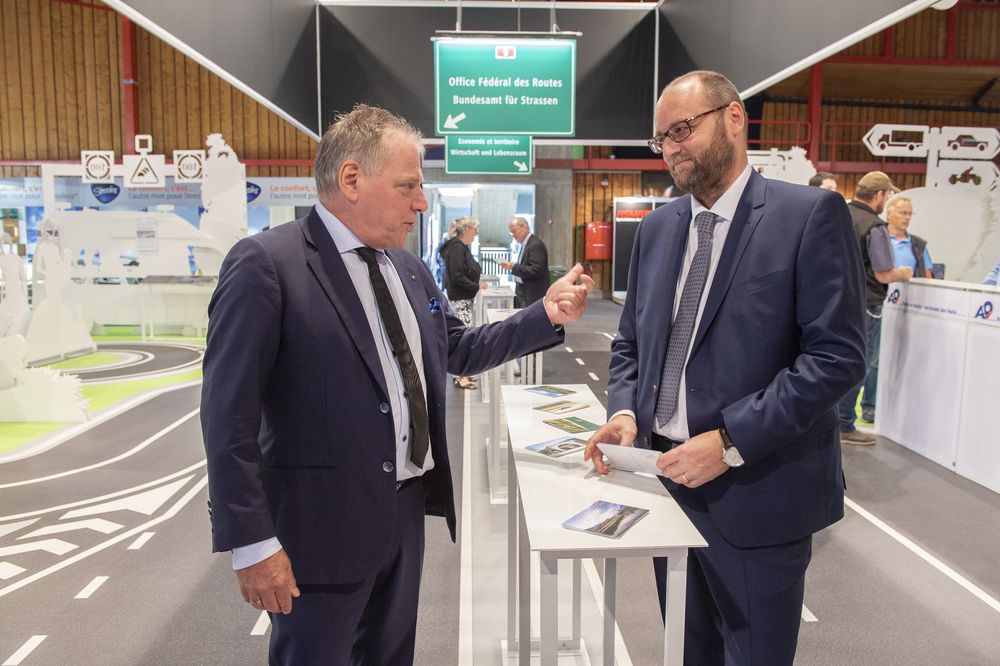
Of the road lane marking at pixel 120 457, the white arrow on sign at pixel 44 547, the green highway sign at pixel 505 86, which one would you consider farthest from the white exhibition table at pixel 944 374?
the white arrow on sign at pixel 44 547

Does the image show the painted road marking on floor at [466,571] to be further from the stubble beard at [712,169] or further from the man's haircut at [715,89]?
the man's haircut at [715,89]

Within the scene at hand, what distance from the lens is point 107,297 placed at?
1234 cm

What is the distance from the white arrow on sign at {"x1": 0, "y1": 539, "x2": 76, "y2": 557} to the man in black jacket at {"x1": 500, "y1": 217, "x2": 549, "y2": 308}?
483cm

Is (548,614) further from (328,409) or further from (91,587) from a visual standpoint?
(91,587)

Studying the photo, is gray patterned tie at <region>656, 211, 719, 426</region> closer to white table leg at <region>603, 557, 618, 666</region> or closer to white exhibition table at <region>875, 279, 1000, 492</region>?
white table leg at <region>603, 557, 618, 666</region>

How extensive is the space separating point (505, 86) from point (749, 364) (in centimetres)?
548

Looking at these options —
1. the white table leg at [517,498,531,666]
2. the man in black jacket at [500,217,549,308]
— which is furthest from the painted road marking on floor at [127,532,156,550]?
the man in black jacket at [500,217,549,308]

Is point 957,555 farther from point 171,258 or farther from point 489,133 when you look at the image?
point 171,258

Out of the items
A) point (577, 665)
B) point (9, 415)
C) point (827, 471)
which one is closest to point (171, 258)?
point (9, 415)

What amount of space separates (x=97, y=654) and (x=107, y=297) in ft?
36.4

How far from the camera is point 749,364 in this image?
1.57 m

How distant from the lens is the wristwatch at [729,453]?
5.01 ft

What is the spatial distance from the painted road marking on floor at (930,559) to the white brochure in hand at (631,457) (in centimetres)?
247

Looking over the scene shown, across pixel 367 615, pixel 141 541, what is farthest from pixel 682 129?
pixel 141 541
